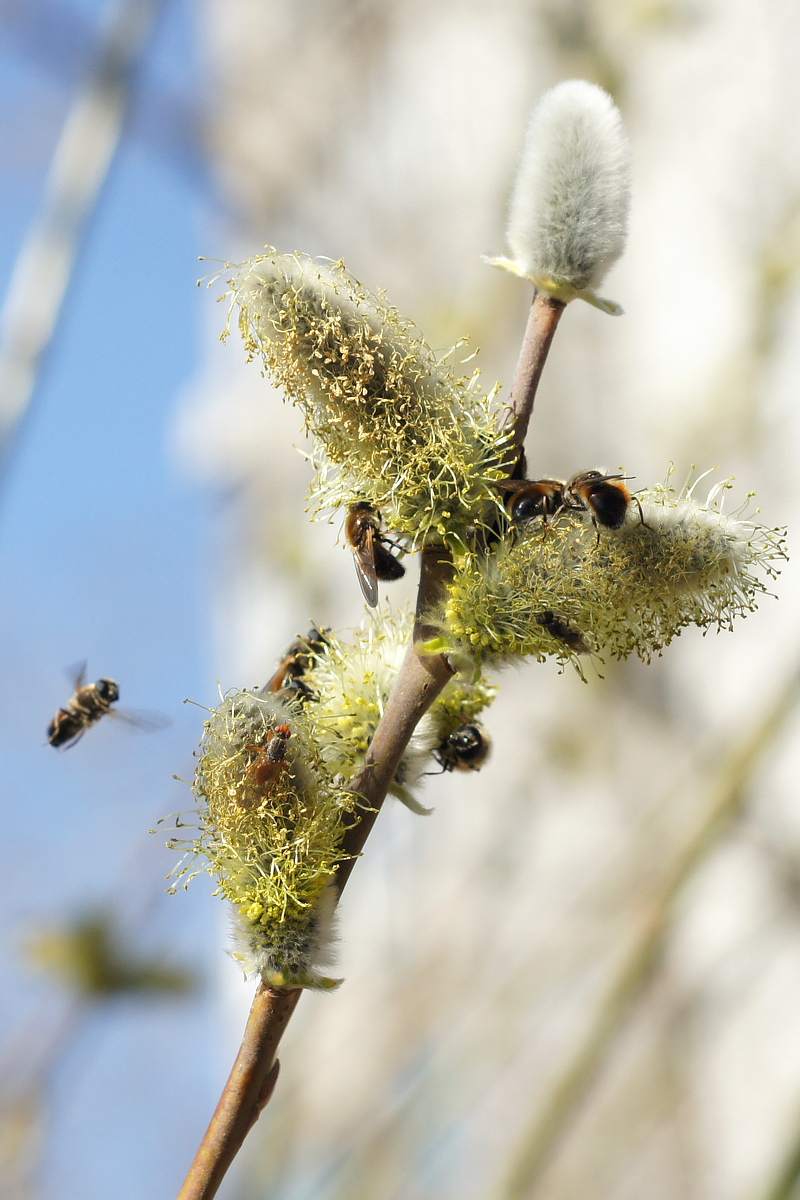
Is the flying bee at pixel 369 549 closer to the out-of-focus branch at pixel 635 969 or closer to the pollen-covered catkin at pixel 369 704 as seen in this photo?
the pollen-covered catkin at pixel 369 704

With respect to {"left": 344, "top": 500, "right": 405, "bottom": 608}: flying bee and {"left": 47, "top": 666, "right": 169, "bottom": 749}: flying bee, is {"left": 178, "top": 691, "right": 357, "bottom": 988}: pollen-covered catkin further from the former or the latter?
{"left": 47, "top": 666, "right": 169, "bottom": 749}: flying bee

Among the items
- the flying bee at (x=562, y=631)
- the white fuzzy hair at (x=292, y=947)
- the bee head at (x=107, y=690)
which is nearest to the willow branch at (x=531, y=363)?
the flying bee at (x=562, y=631)

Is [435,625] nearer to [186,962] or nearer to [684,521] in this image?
[684,521]

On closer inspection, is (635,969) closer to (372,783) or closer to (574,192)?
(372,783)

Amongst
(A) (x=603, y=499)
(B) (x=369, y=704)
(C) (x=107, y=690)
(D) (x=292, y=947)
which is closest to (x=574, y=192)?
(A) (x=603, y=499)

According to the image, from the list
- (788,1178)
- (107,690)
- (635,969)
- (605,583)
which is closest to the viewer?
(605,583)

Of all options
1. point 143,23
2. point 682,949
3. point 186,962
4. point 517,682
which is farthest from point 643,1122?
point 143,23
